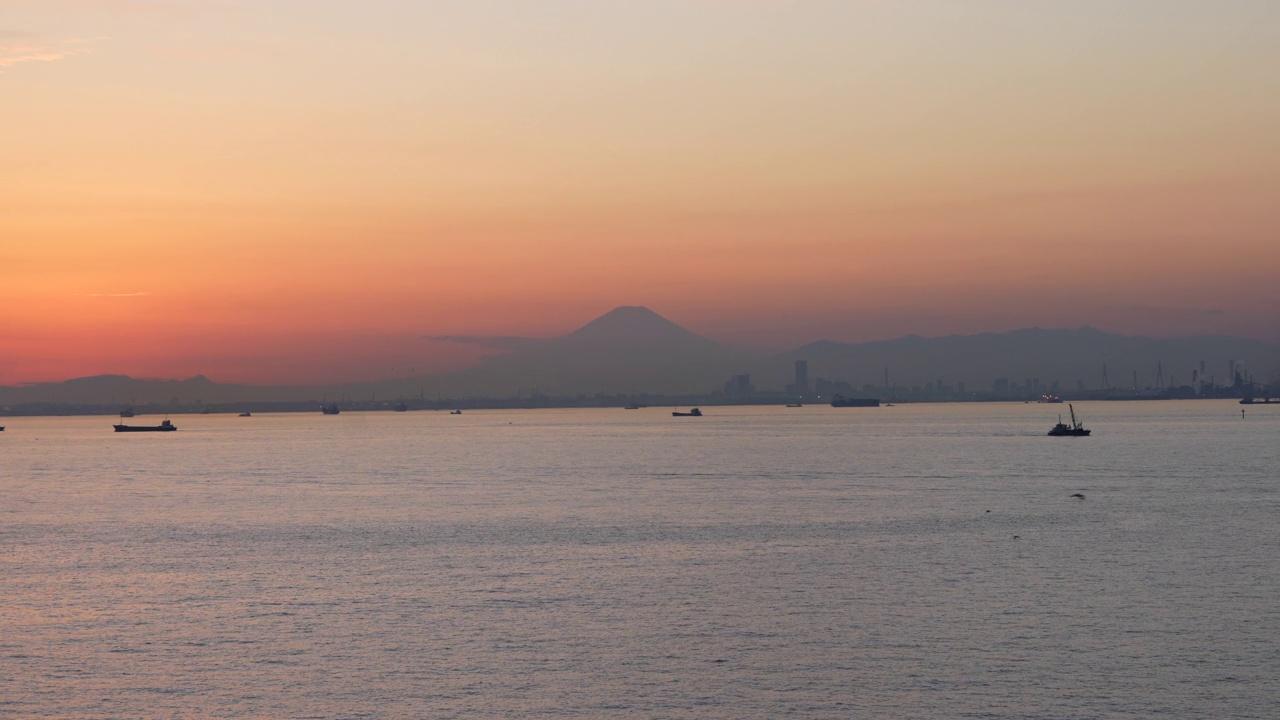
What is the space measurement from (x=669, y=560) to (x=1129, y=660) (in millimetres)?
30243

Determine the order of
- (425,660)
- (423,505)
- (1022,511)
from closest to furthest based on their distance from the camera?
(425,660)
(1022,511)
(423,505)

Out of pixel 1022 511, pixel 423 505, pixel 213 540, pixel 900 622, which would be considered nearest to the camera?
pixel 900 622

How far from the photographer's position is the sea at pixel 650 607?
41156 millimetres

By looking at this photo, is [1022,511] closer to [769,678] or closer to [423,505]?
[423,505]

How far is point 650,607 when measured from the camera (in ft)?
184

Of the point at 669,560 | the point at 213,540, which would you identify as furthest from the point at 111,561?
the point at 669,560

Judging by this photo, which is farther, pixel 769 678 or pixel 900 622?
pixel 900 622

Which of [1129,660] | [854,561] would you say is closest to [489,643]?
[1129,660]

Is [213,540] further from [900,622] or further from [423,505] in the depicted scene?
[900,622]

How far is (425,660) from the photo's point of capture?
151 ft

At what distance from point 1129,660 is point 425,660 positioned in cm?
2395

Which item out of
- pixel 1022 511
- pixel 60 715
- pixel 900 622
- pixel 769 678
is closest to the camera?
pixel 60 715

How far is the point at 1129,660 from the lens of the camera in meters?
45.1

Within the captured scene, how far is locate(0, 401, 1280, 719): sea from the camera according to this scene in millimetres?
41156
